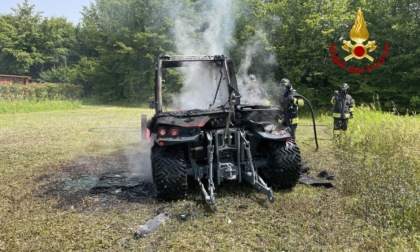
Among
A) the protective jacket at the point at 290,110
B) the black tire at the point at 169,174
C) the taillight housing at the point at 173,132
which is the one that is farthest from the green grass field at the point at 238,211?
the protective jacket at the point at 290,110

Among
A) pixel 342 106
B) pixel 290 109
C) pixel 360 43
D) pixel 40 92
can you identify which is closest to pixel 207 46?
pixel 290 109

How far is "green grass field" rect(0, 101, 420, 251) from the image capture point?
3133 mm

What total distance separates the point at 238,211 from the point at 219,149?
33.1 inches

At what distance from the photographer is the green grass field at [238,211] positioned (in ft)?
10.3

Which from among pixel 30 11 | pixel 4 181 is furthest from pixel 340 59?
pixel 30 11

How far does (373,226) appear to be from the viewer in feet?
10.8

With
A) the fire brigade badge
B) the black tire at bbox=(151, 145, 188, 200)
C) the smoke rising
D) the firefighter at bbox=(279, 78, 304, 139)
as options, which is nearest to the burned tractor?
the black tire at bbox=(151, 145, 188, 200)

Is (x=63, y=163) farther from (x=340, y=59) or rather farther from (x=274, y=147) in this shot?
(x=340, y=59)

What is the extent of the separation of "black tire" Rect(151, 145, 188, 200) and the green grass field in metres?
0.15

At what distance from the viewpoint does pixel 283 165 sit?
14.6 feet

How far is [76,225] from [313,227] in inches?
99.8

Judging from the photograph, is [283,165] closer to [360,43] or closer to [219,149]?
[219,149]

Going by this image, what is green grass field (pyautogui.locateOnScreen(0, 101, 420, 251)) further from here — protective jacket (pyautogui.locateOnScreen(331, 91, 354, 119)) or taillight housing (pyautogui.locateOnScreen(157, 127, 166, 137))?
protective jacket (pyautogui.locateOnScreen(331, 91, 354, 119))

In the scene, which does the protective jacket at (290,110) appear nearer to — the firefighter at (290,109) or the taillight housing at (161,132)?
the firefighter at (290,109)
